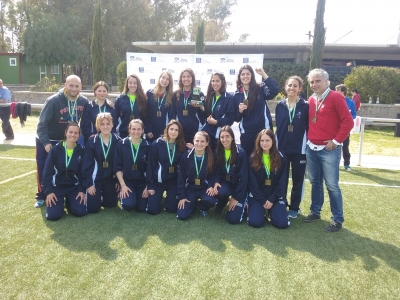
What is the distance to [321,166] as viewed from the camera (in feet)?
13.0

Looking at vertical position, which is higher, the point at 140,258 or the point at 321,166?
the point at 321,166

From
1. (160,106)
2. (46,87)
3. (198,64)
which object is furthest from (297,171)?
(46,87)

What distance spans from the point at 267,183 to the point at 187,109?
1527 mm

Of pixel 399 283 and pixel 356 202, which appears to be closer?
pixel 399 283

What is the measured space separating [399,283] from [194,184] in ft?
7.78

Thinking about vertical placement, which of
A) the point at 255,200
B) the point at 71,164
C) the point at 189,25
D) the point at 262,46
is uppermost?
the point at 189,25

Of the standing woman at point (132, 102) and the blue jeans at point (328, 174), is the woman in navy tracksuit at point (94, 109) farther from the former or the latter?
the blue jeans at point (328, 174)

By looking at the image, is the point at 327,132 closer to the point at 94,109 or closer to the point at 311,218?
the point at 311,218

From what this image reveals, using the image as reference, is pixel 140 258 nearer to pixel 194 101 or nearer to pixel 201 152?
pixel 201 152

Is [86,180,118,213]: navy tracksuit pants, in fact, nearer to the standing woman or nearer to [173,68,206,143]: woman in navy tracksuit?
the standing woman

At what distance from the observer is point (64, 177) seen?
4230 millimetres

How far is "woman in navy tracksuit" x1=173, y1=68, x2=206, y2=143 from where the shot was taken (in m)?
4.68

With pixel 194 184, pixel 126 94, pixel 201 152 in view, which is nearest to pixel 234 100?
pixel 201 152

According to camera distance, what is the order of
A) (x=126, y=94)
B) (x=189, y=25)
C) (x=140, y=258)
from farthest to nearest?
(x=189, y=25) < (x=126, y=94) < (x=140, y=258)
